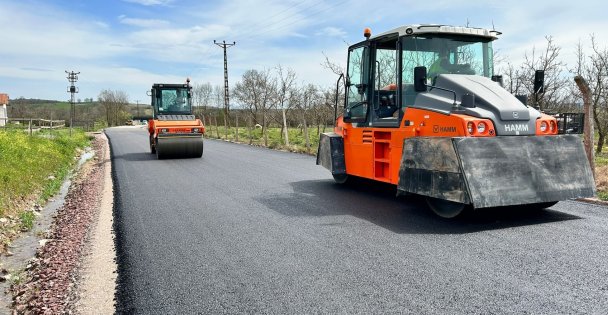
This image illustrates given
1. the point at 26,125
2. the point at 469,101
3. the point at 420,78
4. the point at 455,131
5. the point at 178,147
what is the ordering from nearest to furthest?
the point at 455,131
the point at 469,101
the point at 420,78
the point at 178,147
the point at 26,125

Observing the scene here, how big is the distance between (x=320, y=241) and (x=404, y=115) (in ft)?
7.68

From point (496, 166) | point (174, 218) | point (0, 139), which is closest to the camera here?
point (496, 166)

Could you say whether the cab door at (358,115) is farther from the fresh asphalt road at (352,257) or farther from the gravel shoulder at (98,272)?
the gravel shoulder at (98,272)

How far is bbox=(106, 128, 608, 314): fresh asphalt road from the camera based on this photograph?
3.25 metres

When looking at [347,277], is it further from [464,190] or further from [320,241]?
[464,190]

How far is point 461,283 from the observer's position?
3527 millimetres

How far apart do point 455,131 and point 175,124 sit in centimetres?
1099

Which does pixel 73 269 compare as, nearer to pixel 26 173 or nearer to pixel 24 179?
pixel 24 179

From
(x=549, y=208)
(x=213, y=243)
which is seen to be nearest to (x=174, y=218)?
(x=213, y=243)

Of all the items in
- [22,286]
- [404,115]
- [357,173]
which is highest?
[404,115]

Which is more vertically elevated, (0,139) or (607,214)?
(0,139)

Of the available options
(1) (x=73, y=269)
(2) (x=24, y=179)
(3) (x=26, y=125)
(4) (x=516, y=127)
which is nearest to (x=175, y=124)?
(2) (x=24, y=179)

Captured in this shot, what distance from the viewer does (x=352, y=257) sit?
422 centimetres

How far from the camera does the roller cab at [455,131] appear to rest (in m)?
5.11
